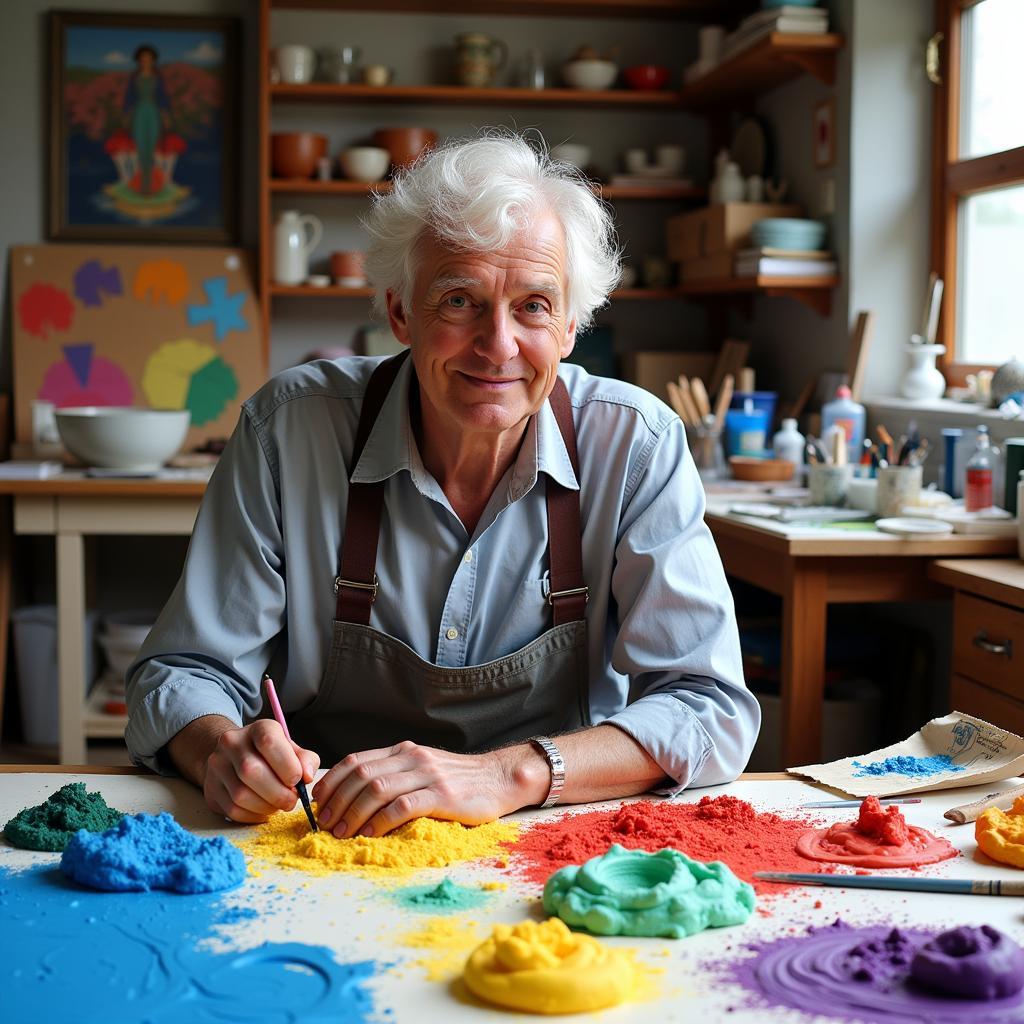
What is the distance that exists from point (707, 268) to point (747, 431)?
0.71m

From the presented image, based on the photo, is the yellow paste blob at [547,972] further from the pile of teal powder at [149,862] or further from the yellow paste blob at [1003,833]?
the yellow paste blob at [1003,833]

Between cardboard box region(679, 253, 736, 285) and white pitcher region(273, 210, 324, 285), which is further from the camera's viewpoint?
white pitcher region(273, 210, 324, 285)

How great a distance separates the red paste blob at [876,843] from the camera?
1.18 m

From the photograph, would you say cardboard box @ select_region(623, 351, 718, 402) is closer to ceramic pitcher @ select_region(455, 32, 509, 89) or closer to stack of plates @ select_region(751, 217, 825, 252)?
stack of plates @ select_region(751, 217, 825, 252)

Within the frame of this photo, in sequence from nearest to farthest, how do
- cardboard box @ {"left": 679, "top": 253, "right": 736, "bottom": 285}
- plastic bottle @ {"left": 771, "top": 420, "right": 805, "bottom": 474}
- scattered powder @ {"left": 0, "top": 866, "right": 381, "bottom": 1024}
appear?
scattered powder @ {"left": 0, "top": 866, "right": 381, "bottom": 1024}, plastic bottle @ {"left": 771, "top": 420, "right": 805, "bottom": 474}, cardboard box @ {"left": 679, "top": 253, "right": 736, "bottom": 285}

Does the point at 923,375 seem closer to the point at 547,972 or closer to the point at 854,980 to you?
the point at 854,980

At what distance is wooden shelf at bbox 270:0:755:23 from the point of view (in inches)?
173

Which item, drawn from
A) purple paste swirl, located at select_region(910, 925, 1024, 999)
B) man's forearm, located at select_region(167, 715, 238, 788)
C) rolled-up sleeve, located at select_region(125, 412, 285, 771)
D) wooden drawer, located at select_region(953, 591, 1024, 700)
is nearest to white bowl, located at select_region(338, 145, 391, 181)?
wooden drawer, located at select_region(953, 591, 1024, 700)

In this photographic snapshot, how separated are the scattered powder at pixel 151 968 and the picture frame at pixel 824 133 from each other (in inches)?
126

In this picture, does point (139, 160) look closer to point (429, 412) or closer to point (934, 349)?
point (934, 349)

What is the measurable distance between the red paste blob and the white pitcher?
3446 millimetres

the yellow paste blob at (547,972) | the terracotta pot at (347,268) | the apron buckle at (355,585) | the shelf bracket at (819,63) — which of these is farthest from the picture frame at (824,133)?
the yellow paste blob at (547,972)

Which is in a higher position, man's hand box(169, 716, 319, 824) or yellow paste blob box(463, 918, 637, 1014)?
man's hand box(169, 716, 319, 824)

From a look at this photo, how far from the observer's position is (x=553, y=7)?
4.44m
